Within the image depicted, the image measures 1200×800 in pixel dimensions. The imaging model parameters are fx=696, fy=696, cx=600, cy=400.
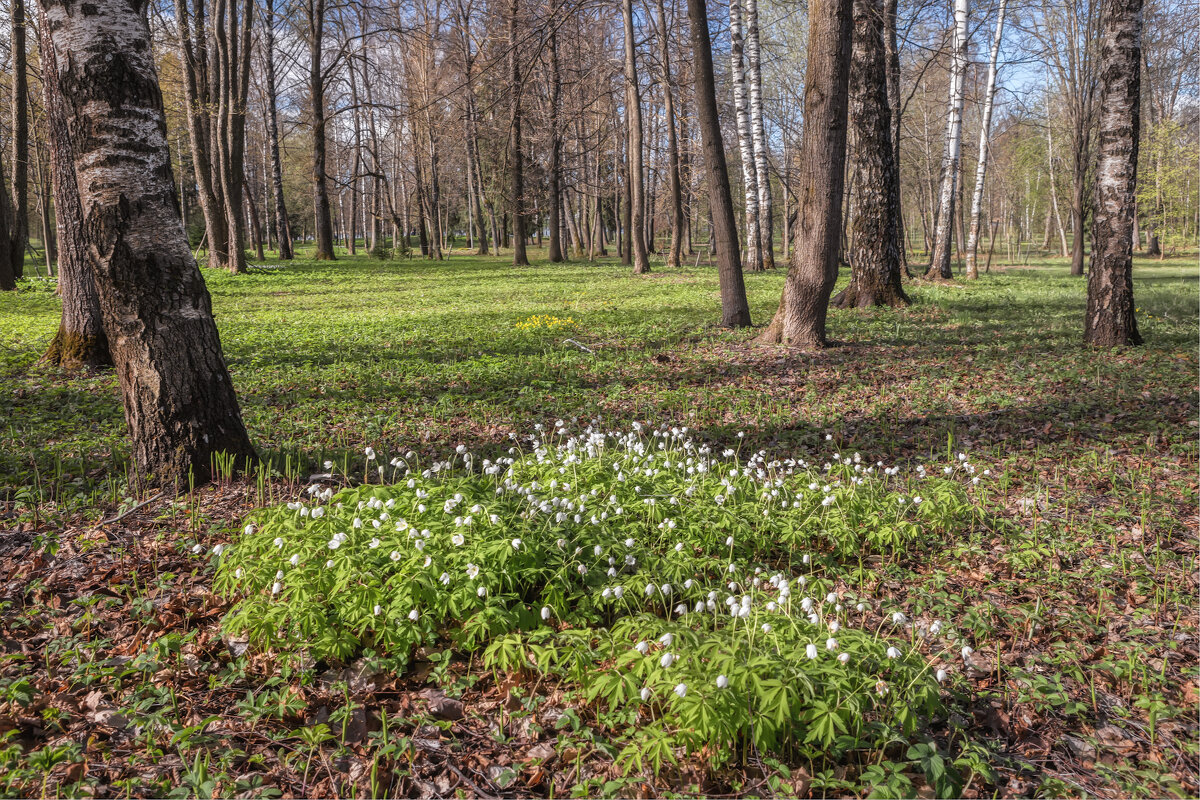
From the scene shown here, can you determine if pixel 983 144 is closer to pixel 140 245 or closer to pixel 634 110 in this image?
pixel 634 110

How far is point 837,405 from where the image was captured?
7.16 m

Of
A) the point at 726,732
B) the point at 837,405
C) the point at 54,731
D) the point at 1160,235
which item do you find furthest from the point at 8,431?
the point at 1160,235

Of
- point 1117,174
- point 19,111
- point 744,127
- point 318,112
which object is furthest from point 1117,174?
point 318,112

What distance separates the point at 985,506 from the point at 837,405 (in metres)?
2.51

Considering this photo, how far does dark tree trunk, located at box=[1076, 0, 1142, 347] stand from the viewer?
27.2 ft

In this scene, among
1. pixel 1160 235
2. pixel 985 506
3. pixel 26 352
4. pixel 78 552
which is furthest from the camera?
pixel 1160 235

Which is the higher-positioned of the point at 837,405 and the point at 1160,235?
the point at 1160,235

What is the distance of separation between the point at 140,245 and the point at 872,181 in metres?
12.0

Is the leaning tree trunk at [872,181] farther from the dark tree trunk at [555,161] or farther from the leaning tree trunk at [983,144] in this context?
the dark tree trunk at [555,161]

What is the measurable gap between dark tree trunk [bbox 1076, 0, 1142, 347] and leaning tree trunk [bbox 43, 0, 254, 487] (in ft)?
32.3

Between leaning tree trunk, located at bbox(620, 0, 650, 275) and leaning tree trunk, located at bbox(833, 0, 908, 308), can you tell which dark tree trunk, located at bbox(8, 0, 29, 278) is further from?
leaning tree trunk, located at bbox(833, 0, 908, 308)

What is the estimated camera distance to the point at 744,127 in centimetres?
2031

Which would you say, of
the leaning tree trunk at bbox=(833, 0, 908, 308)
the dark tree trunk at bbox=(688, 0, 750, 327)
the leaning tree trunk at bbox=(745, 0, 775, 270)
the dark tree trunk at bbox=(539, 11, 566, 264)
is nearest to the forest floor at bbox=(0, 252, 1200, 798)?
the dark tree trunk at bbox=(688, 0, 750, 327)

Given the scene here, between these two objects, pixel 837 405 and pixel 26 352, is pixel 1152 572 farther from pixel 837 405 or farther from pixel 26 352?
pixel 26 352
